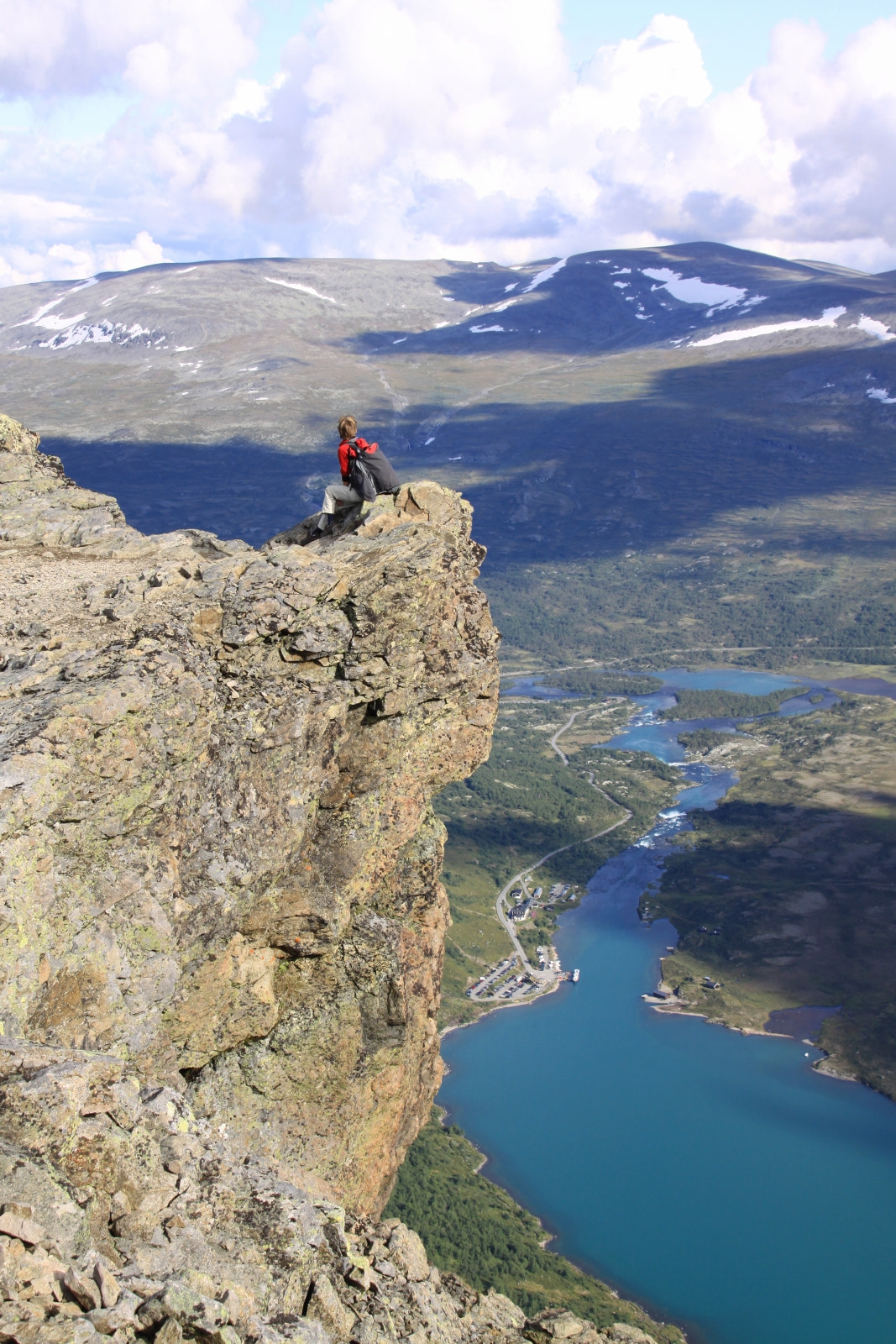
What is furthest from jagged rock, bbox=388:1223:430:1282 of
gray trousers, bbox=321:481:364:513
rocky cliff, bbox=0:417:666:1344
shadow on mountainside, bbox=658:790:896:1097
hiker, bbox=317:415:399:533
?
shadow on mountainside, bbox=658:790:896:1097

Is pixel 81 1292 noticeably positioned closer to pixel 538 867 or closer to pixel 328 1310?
pixel 328 1310

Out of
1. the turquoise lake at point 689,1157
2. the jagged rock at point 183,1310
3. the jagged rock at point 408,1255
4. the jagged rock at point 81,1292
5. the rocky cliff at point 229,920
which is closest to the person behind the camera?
the jagged rock at point 81,1292

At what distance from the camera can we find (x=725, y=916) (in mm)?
108562

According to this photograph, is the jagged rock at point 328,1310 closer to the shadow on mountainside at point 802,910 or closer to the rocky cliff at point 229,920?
the rocky cliff at point 229,920

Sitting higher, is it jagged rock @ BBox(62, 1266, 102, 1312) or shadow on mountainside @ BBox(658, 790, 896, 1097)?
jagged rock @ BBox(62, 1266, 102, 1312)

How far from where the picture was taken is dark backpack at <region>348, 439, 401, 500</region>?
60.1 ft

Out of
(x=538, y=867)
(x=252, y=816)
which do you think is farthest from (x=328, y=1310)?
(x=538, y=867)

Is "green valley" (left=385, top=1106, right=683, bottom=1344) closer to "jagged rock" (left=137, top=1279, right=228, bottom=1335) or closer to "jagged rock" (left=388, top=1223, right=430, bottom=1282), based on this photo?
"jagged rock" (left=388, top=1223, right=430, bottom=1282)

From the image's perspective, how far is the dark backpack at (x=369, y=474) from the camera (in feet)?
60.1

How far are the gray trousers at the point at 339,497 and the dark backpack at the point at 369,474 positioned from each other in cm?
10

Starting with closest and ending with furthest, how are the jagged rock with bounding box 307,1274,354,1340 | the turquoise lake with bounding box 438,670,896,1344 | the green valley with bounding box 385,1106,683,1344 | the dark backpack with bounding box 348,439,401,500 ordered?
the jagged rock with bounding box 307,1274,354,1340
the dark backpack with bounding box 348,439,401,500
the green valley with bounding box 385,1106,683,1344
the turquoise lake with bounding box 438,670,896,1344

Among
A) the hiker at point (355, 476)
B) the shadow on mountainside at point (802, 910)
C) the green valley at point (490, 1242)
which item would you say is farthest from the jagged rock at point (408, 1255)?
the shadow on mountainside at point (802, 910)

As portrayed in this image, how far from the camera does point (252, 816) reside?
13805 millimetres

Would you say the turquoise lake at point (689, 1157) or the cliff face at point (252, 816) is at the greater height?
the cliff face at point (252, 816)
